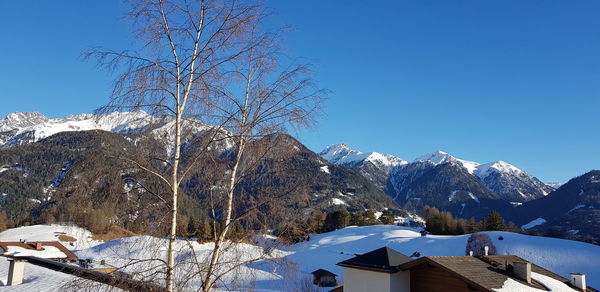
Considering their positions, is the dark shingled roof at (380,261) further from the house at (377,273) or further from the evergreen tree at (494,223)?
the evergreen tree at (494,223)

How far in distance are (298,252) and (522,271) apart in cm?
4627

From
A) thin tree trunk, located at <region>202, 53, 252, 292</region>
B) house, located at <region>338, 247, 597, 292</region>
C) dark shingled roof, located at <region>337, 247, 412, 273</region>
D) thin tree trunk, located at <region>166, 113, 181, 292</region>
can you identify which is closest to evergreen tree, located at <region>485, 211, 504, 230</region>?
house, located at <region>338, 247, 597, 292</region>

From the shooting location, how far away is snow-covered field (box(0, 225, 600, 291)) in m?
5.64

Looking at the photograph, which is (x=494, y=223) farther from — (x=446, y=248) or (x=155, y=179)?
(x=155, y=179)

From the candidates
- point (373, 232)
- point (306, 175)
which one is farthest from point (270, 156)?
point (373, 232)

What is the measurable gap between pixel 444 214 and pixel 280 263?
323ft

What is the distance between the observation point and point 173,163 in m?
5.80

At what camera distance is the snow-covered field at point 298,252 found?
18.5 feet

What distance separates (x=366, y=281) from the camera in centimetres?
1616

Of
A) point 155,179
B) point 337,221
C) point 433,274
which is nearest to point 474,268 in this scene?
point 433,274

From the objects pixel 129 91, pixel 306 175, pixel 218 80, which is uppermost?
pixel 218 80

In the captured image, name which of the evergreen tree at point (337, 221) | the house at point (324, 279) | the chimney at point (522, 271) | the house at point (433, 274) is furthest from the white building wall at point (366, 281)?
the evergreen tree at point (337, 221)

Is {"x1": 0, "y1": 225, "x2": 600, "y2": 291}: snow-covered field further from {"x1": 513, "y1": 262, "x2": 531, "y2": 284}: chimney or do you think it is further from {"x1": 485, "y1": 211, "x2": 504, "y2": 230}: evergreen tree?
{"x1": 485, "y1": 211, "x2": 504, "y2": 230}: evergreen tree

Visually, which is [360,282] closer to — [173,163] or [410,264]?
[410,264]
